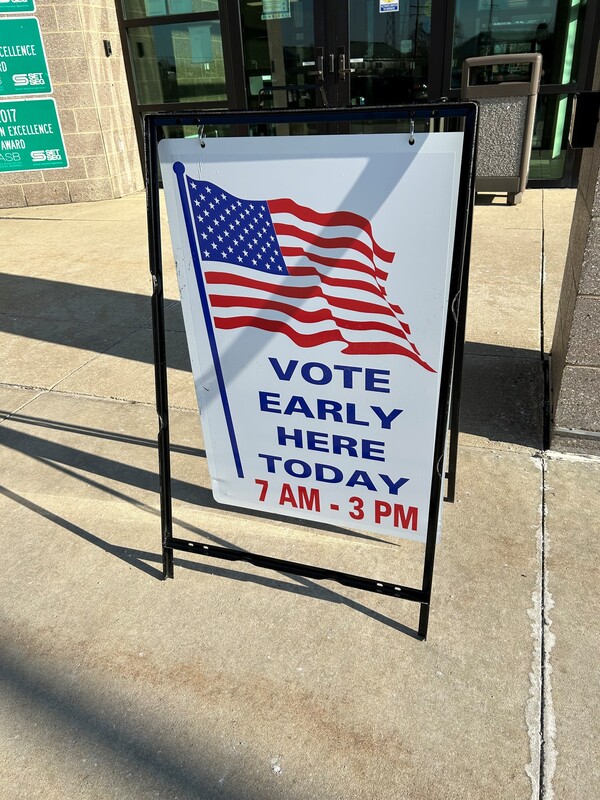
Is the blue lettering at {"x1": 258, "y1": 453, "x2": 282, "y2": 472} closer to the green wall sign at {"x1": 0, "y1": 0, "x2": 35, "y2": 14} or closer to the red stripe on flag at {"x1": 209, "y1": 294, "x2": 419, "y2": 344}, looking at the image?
the red stripe on flag at {"x1": 209, "y1": 294, "x2": 419, "y2": 344}

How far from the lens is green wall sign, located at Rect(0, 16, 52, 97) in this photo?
26.2 ft

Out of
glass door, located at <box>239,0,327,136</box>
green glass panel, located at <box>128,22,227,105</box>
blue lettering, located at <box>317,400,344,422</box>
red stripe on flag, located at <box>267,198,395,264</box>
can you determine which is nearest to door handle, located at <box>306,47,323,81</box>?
glass door, located at <box>239,0,327,136</box>

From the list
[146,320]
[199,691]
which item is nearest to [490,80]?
[146,320]

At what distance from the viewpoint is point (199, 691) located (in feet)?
6.49

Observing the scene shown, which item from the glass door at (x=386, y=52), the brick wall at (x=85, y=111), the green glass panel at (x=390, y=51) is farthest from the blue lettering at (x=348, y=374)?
the brick wall at (x=85, y=111)

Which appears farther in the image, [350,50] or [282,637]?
[350,50]

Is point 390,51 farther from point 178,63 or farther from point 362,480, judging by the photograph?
point 362,480

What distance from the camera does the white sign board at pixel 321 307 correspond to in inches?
68.5

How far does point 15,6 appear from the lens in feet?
25.8

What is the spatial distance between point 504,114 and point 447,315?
6.29 metres

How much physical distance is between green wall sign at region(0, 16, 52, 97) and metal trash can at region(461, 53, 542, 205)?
213 inches

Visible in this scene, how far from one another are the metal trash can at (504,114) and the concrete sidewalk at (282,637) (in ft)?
14.8

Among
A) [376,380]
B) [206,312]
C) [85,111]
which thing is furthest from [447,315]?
[85,111]

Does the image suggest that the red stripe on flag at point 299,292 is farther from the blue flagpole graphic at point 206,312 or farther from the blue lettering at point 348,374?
the blue lettering at point 348,374
